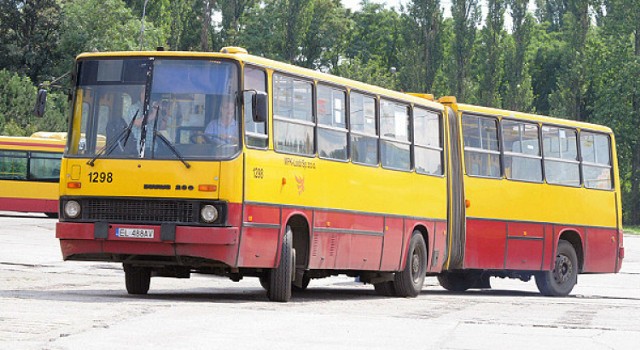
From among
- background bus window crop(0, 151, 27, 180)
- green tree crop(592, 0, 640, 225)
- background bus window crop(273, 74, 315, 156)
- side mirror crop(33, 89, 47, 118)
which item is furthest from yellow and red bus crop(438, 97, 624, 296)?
green tree crop(592, 0, 640, 225)

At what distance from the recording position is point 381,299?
2086cm

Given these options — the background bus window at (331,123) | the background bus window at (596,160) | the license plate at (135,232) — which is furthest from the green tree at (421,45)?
the license plate at (135,232)

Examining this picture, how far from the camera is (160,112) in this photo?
55.9ft

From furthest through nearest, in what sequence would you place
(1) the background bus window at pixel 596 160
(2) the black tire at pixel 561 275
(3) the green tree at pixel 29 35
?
(3) the green tree at pixel 29 35 → (1) the background bus window at pixel 596 160 → (2) the black tire at pixel 561 275

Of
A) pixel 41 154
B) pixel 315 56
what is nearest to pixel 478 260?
pixel 41 154

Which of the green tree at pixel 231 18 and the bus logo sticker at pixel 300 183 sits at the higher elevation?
the green tree at pixel 231 18

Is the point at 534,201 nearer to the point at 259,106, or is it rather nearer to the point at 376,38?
the point at 259,106

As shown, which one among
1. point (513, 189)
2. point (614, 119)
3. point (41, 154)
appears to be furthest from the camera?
point (614, 119)

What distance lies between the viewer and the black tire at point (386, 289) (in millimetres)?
22078

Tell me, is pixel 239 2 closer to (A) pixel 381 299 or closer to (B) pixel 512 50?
(B) pixel 512 50

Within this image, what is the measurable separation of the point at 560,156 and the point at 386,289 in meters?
5.87

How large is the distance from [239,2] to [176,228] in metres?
81.8

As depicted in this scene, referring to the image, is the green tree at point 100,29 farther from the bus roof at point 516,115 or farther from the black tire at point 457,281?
the black tire at point 457,281

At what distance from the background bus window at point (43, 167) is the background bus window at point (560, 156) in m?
30.4
